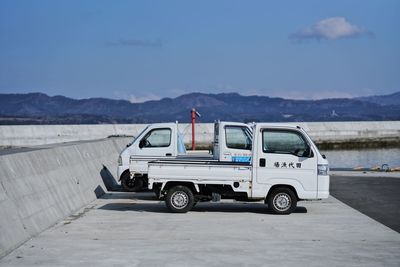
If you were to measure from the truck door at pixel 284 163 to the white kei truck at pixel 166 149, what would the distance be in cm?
332

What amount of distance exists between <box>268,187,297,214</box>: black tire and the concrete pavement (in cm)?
20

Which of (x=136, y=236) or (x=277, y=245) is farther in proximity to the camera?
(x=136, y=236)

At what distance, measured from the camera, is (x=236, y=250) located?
38.0ft

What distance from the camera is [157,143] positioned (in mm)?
21125

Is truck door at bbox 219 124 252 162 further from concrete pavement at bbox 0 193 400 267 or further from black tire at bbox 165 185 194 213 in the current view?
black tire at bbox 165 185 194 213

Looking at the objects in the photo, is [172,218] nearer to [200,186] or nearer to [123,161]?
[200,186]

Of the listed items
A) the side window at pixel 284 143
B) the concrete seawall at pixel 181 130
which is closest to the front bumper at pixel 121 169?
the side window at pixel 284 143

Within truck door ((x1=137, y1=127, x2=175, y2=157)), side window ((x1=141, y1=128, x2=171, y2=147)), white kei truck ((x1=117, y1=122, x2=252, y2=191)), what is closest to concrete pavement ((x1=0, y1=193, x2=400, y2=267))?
white kei truck ((x1=117, y1=122, x2=252, y2=191))

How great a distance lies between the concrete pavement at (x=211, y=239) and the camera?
35.3 ft

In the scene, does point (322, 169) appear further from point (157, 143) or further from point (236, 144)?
point (157, 143)

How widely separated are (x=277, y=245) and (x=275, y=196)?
4.06 meters

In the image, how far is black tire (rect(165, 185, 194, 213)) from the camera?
16188 millimetres

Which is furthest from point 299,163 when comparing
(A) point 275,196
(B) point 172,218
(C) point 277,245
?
(C) point 277,245

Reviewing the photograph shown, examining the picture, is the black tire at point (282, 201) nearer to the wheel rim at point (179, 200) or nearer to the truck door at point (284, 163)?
the truck door at point (284, 163)
